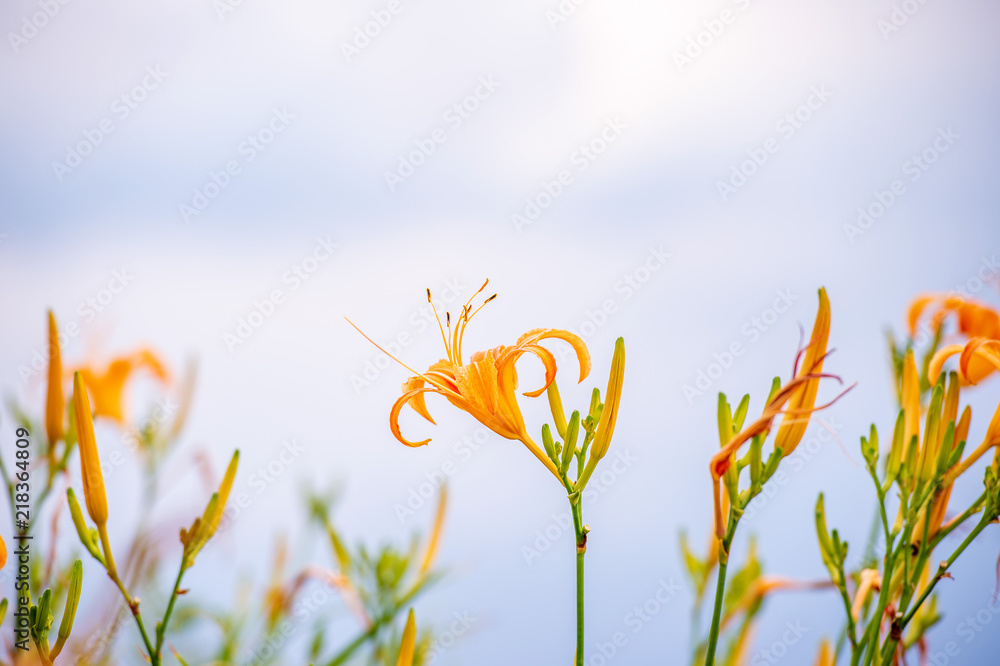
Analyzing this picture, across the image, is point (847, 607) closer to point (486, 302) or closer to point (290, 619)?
point (486, 302)

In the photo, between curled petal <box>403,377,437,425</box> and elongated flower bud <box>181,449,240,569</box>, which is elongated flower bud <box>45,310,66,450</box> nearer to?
elongated flower bud <box>181,449,240,569</box>

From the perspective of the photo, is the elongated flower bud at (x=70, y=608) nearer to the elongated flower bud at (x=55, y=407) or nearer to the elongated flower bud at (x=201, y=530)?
the elongated flower bud at (x=201, y=530)

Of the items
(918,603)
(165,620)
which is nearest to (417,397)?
(165,620)

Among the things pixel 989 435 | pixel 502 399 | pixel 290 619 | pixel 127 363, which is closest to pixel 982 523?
pixel 989 435

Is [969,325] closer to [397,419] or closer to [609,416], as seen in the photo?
[609,416]

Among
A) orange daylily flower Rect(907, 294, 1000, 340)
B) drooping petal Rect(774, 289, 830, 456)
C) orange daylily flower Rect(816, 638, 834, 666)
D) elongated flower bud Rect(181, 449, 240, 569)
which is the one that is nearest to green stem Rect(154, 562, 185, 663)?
elongated flower bud Rect(181, 449, 240, 569)

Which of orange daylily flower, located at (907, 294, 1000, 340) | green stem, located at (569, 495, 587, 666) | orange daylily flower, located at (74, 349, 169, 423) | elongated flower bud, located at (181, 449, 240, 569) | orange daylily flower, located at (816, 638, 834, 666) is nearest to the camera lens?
green stem, located at (569, 495, 587, 666)

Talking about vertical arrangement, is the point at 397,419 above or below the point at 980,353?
below
